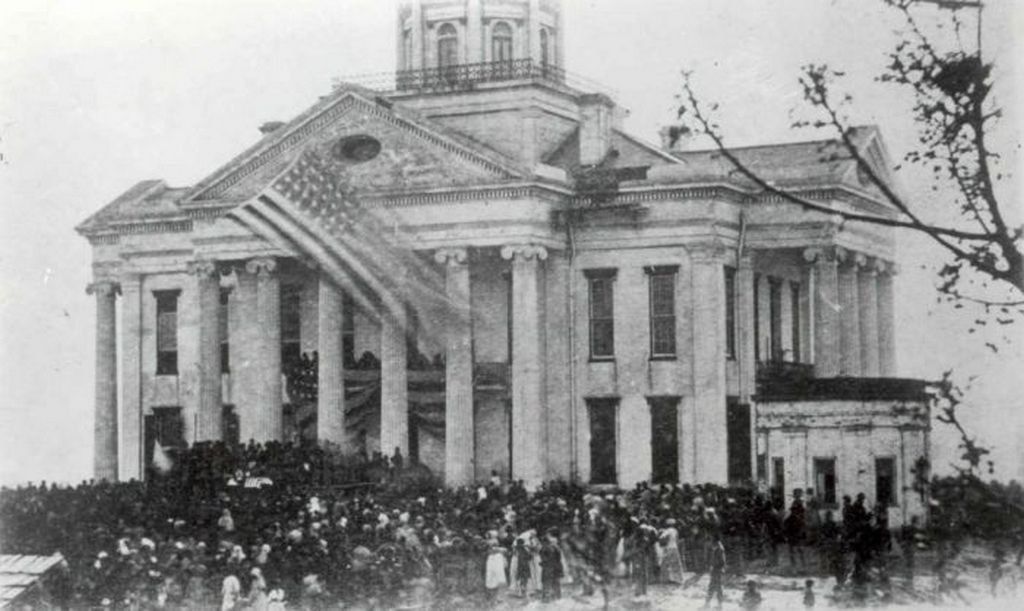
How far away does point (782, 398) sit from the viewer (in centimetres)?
3216

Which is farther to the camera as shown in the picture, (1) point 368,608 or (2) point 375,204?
(2) point 375,204

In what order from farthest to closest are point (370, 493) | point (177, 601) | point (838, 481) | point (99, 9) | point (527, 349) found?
1. point (527, 349)
2. point (370, 493)
3. point (838, 481)
4. point (99, 9)
5. point (177, 601)

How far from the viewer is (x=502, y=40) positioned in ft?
144

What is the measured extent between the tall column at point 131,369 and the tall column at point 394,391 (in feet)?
34.4

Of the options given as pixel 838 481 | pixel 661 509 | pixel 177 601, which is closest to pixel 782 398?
pixel 838 481

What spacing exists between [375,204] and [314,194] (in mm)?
2578

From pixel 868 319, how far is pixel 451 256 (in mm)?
11995

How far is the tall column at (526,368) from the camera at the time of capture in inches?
1474

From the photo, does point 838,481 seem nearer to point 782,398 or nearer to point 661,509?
point 782,398

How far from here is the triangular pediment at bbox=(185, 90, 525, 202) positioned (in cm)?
3769

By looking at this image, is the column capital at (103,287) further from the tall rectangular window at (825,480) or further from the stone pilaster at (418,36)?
the tall rectangular window at (825,480)

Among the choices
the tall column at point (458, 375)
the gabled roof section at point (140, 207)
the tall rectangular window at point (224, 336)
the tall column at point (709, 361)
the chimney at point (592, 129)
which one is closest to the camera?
the tall column at point (709, 361)

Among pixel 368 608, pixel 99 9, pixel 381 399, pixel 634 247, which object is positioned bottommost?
pixel 368 608

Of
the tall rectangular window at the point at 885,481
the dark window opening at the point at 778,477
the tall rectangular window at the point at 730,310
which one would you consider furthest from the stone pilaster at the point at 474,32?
the tall rectangular window at the point at 885,481
